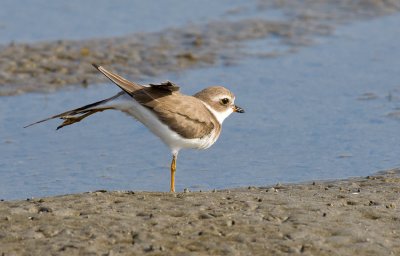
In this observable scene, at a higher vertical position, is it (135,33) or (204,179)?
(135,33)

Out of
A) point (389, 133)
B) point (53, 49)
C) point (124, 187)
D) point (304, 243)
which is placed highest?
point (53, 49)

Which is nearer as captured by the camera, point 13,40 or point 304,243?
point 304,243

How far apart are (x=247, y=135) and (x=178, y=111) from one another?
7.63 feet

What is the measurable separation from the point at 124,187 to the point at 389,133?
3.22 m

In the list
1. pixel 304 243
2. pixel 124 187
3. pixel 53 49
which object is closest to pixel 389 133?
pixel 124 187

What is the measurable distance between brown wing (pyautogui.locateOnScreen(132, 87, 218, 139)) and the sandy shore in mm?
711

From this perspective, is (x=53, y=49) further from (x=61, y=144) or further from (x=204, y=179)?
(x=204, y=179)

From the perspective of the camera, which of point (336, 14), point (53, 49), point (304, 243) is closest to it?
point (304, 243)

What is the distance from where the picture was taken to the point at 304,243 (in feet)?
23.1

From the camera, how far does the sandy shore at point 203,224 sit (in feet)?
22.7

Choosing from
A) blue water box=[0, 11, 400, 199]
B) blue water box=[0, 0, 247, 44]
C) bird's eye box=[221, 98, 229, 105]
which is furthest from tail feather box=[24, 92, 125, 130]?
blue water box=[0, 0, 247, 44]

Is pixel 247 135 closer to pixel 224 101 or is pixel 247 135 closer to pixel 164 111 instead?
pixel 224 101

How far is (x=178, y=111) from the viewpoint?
8.74 meters

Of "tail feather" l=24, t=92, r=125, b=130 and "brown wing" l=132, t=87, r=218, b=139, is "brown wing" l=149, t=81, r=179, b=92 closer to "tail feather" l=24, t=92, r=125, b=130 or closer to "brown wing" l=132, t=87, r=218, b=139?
"brown wing" l=132, t=87, r=218, b=139
